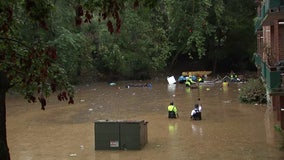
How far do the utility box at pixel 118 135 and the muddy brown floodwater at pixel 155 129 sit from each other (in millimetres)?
265

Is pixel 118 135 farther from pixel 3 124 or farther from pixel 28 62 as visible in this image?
pixel 28 62

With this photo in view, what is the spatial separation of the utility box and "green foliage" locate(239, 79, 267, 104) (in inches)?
555

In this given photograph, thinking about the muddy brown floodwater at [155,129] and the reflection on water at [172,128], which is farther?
the reflection on water at [172,128]

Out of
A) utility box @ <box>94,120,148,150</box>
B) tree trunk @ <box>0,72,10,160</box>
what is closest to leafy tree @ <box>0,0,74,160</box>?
tree trunk @ <box>0,72,10,160</box>

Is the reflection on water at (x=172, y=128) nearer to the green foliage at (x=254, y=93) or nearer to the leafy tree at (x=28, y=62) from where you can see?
the green foliage at (x=254, y=93)

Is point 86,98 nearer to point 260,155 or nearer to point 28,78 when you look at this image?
point 260,155

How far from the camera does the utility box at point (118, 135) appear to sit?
16.3m

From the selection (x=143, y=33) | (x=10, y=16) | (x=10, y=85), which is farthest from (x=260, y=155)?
(x=143, y=33)

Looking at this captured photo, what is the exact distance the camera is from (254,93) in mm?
29234

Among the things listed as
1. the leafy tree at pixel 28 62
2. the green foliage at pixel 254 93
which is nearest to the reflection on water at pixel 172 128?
the green foliage at pixel 254 93

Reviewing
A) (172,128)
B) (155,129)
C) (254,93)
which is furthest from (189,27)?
(155,129)

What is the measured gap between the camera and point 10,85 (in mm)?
7523

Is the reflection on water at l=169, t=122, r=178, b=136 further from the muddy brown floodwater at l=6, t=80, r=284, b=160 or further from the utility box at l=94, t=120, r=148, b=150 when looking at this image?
the utility box at l=94, t=120, r=148, b=150

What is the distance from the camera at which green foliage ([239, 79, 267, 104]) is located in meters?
28.7
